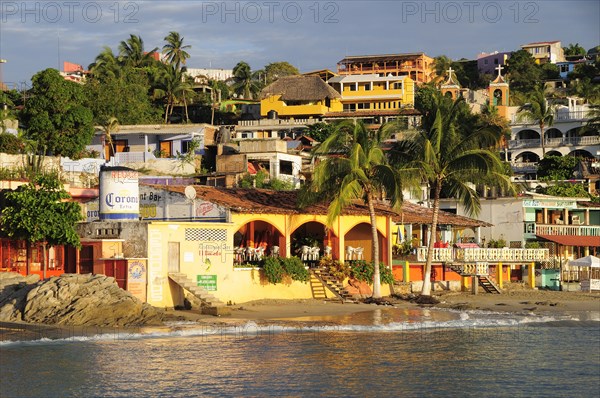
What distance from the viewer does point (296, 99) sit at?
315 feet

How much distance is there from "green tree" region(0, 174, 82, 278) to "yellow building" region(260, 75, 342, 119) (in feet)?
191

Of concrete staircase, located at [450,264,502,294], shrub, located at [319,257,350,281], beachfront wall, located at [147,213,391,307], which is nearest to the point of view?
beachfront wall, located at [147,213,391,307]

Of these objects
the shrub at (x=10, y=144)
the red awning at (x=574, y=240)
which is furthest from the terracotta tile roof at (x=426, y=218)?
the shrub at (x=10, y=144)

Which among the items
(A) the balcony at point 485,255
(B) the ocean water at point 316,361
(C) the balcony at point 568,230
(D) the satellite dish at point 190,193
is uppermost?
(D) the satellite dish at point 190,193

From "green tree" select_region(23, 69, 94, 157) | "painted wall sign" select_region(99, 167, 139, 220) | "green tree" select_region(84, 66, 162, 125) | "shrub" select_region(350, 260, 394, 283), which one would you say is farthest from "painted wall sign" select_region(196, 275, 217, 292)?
"green tree" select_region(84, 66, 162, 125)

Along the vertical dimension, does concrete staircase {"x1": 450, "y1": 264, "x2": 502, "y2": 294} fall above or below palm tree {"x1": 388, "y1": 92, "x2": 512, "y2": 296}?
below

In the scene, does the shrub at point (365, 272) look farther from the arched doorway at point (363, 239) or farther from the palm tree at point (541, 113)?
Answer: the palm tree at point (541, 113)

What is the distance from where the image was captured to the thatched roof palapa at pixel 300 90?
9625 cm

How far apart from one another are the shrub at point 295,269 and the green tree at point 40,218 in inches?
343

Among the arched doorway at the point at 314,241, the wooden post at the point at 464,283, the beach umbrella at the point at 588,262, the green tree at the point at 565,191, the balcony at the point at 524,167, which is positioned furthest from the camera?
the balcony at the point at 524,167

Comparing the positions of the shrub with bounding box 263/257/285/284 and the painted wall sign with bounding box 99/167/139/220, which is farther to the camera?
the shrub with bounding box 263/257/285/284

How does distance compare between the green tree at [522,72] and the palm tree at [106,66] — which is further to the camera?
the green tree at [522,72]

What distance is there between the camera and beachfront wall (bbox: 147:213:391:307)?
3738cm

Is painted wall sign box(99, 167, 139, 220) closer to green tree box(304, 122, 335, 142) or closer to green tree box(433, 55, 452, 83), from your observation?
green tree box(304, 122, 335, 142)
